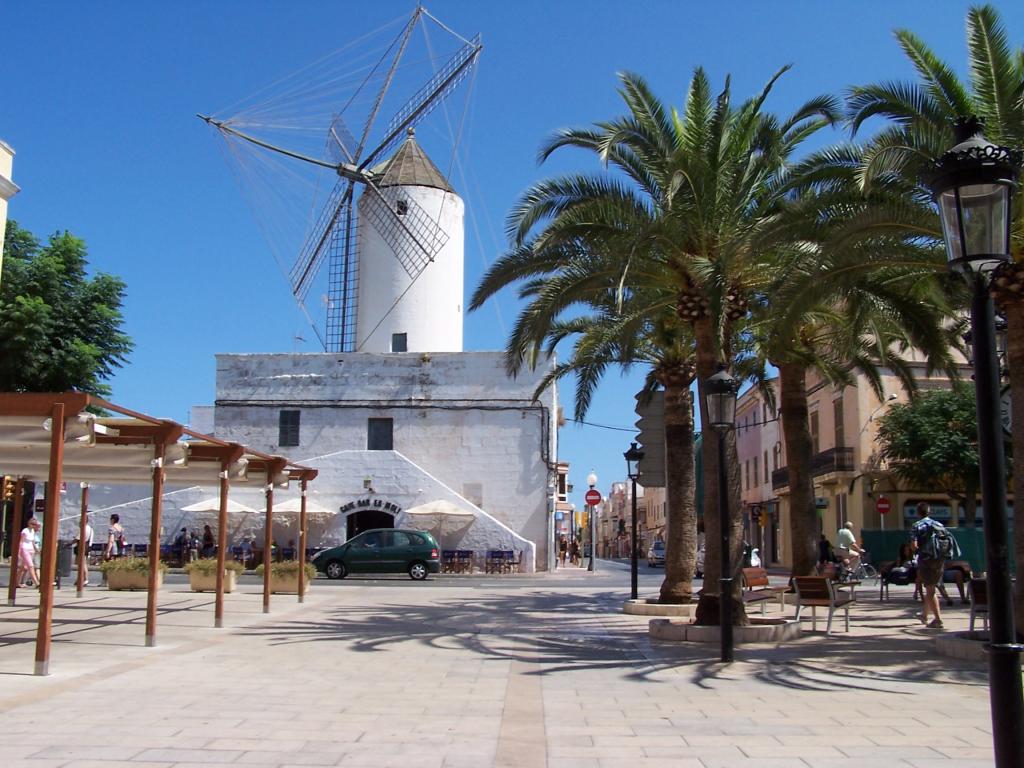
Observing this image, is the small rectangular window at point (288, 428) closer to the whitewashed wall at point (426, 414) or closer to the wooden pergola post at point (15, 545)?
the whitewashed wall at point (426, 414)

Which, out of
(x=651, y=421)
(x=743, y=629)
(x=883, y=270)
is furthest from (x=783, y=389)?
(x=743, y=629)

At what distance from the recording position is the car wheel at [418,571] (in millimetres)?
29797

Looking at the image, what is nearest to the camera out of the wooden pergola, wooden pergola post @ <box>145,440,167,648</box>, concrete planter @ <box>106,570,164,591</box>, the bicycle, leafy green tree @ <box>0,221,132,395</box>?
the wooden pergola

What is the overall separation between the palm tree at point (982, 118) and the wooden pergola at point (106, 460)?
337 inches

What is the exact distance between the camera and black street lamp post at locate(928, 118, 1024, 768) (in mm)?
4609

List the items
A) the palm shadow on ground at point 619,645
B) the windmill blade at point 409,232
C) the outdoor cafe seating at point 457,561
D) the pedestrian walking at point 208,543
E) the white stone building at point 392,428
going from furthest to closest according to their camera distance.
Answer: the windmill blade at point 409,232, the white stone building at point 392,428, the pedestrian walking at point 208,543, the outdoor cafe seating at point 457,561, the palm shadow on ground at point 619,645

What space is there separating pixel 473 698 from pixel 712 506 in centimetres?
592

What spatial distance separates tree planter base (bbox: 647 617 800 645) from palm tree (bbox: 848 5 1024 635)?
3.12 metres

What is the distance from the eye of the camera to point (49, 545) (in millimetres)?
9977

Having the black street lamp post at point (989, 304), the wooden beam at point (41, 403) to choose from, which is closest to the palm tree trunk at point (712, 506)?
the wooden beam at point (41, 403)

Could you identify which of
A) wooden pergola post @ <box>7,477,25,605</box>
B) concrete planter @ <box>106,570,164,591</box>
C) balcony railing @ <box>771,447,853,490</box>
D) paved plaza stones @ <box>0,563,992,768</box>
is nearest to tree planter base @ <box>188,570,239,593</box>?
concrete planter @ <box>106,570,164,591</box>

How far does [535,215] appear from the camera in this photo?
15172 mm

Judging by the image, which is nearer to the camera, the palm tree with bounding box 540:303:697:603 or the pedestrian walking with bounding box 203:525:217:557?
the palm tree with bounding box 540:303:697:603

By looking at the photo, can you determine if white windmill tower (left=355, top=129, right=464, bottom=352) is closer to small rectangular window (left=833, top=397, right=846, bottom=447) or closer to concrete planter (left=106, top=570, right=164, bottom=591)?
small rectangular window (left=833, top=397, right=846, bottom=447)
